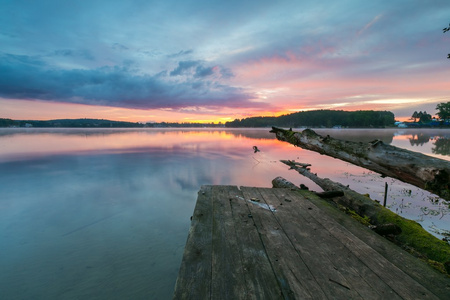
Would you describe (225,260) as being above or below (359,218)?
above

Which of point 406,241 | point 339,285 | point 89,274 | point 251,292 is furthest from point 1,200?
point 406,241

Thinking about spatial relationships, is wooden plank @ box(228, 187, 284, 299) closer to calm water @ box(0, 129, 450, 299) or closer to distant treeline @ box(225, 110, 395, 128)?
calm water @ box(0, 129, 450, 299)

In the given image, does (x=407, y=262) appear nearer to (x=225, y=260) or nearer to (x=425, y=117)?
(x=225, y=260)

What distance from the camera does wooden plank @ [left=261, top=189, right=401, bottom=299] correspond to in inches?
87.5

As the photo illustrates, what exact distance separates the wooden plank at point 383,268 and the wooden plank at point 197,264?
6.85ft

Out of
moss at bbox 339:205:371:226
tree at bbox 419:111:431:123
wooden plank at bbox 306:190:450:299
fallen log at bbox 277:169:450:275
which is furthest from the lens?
tree at bbox 419:111:431:123

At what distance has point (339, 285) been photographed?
229cm

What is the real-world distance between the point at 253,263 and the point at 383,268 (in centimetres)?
165

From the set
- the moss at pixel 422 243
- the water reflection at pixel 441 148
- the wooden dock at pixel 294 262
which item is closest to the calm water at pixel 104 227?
the wooden dock at pixel 294 262

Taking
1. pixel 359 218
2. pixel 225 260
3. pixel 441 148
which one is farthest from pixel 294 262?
pixel 441 148

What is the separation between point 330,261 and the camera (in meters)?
2.72

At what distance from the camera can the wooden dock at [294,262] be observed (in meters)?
2.20

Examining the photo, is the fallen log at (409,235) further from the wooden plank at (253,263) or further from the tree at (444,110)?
the tree at (444,110)

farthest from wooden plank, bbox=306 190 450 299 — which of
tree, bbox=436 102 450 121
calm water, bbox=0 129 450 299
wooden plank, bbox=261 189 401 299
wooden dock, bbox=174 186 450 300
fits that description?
tree, bbox=436 102 450 121
